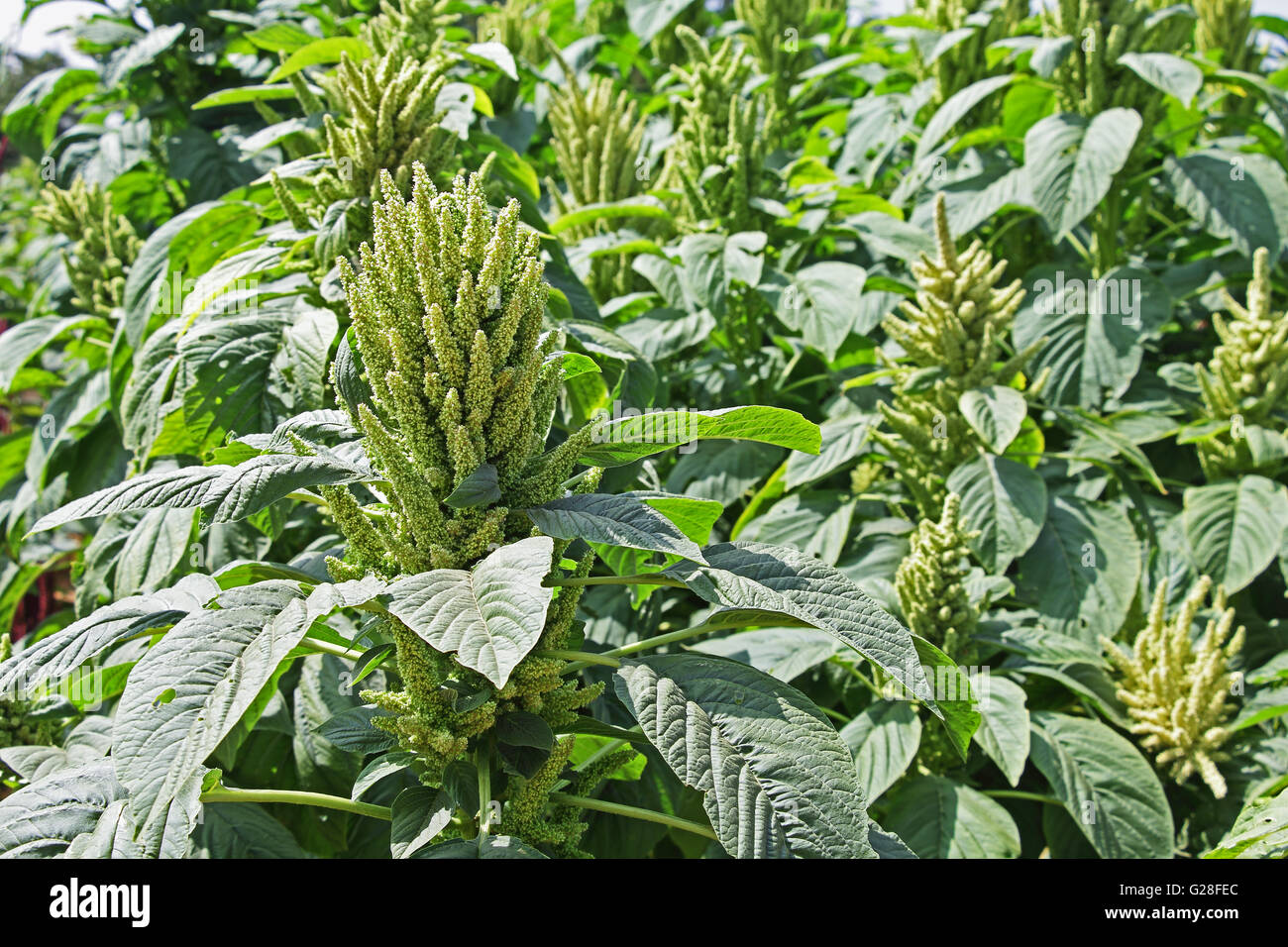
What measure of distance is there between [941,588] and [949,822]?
45 cm

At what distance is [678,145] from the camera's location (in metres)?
3.01

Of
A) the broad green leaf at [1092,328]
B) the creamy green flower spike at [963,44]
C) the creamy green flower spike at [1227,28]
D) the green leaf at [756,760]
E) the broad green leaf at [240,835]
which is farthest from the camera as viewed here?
the creamy green flower spike at [1227,28]

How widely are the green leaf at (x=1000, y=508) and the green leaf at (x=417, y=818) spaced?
1.37 m

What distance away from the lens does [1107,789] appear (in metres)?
2.11

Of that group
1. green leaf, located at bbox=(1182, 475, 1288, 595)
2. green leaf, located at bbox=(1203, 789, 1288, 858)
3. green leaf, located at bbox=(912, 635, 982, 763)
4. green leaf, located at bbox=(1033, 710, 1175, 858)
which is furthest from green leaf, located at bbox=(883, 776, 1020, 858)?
green leaf, located at bbox=(1182, 475, 1288, 595)

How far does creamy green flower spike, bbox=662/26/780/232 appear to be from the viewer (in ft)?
9.10

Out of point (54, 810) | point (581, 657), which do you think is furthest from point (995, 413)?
point (54, 810)

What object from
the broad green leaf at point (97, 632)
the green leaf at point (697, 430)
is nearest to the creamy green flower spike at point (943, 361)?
the green leaf at point (697, 430)

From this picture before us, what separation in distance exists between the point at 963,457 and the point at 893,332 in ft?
1.09

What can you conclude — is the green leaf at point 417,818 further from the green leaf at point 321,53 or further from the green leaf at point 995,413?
the green leaf at point 321,53

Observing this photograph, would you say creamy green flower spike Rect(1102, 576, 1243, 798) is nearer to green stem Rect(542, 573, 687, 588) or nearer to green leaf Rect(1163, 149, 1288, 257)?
green leaf Rect(1163, 149, 1288, 257)

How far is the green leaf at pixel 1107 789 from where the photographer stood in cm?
206

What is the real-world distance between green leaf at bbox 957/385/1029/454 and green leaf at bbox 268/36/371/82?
1.49 m
